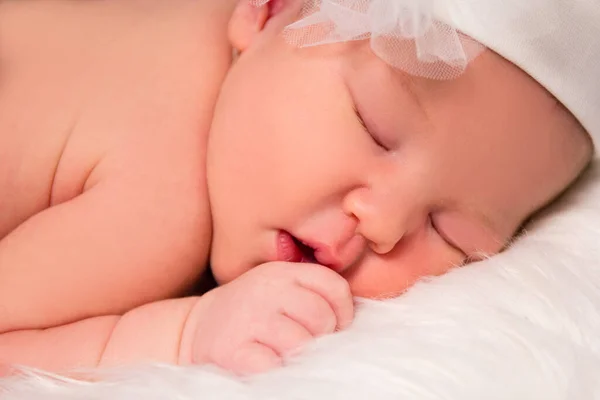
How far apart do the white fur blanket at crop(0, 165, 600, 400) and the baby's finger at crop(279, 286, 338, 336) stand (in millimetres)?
21

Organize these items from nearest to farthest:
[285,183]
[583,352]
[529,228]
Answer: [583,352] < [285,183] < [529,228]

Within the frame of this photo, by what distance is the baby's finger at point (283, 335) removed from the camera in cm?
71

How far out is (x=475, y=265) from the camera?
2.66 feet

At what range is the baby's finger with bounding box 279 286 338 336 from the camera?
728mm

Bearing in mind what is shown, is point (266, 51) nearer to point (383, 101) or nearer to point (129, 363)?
point (383, 101)

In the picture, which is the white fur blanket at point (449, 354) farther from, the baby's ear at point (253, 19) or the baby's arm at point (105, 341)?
the baby's ear at point (253, 19)

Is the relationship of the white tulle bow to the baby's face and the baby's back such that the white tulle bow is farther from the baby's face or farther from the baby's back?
the baby's back

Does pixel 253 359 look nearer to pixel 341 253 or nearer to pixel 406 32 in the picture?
pixel 341 253

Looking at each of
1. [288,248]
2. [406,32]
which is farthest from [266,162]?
[406,32]

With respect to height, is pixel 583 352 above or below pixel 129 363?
above

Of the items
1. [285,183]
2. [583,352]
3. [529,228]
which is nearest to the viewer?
[583,352]

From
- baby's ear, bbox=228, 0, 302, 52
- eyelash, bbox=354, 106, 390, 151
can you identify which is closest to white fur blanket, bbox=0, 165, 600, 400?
eyelash, bbox=354, 106, 390, 151

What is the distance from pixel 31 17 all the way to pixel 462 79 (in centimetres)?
62

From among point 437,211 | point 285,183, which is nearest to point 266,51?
point 285,183
